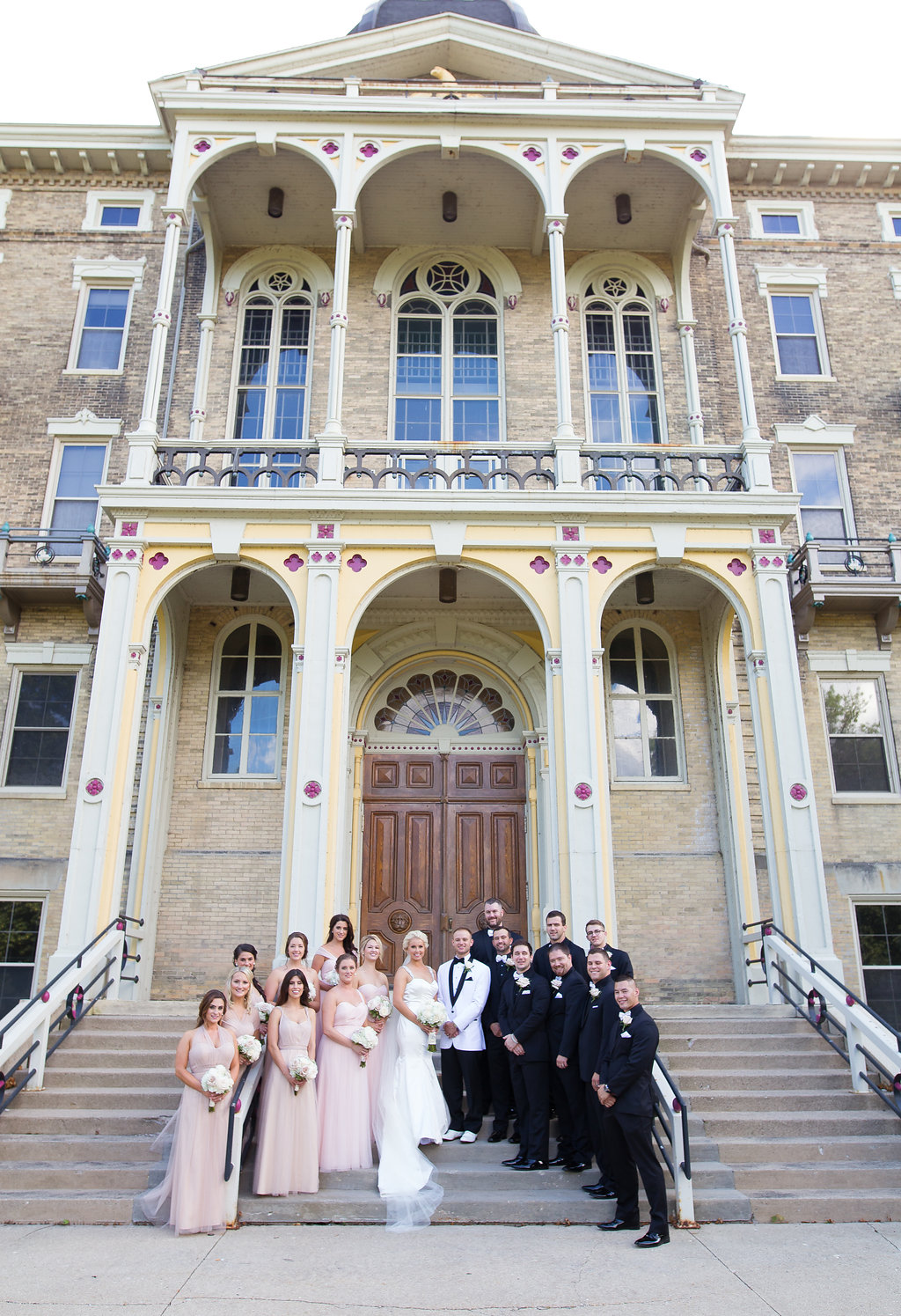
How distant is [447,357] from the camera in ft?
55.9

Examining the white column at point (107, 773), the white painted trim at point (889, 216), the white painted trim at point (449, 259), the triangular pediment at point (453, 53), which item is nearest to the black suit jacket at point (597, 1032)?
the white column at point (107, 773)

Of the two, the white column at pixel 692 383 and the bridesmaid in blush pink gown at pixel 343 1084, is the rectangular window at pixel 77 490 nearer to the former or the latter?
the white column at pixel 692 383

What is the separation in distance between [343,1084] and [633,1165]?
2370 mm

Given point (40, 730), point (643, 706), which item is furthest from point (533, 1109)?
point (40, 730)

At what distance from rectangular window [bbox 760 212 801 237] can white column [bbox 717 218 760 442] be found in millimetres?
4543

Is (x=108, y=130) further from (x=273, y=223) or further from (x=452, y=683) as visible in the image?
(x=452, y=683)

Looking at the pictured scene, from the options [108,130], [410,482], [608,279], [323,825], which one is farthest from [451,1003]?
[108,130]

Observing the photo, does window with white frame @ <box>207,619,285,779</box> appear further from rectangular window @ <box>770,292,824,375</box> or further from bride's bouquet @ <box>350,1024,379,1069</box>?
rectangular window @ <box>770,292,824,375</box>

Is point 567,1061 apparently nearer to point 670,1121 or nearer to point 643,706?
point 670,1121

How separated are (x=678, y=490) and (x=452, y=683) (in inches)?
181

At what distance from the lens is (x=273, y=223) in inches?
680

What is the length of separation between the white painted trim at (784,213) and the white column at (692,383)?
305cm

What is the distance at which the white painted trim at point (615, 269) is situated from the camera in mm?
17594

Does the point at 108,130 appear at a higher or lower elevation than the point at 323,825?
higher
